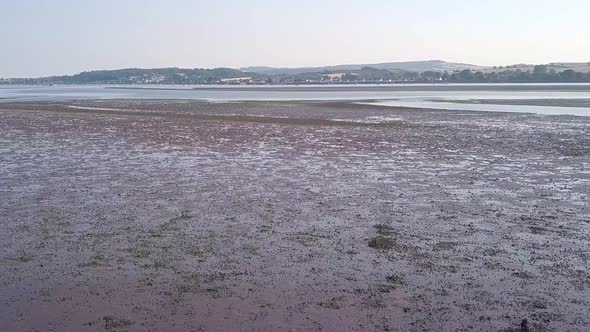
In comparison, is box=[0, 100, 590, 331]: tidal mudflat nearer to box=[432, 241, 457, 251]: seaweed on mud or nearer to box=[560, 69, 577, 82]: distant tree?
box=[432, 241, 457, 251]: seaweed on mud

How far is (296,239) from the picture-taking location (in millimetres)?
11234

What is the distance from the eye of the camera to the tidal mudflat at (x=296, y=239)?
7812 mm

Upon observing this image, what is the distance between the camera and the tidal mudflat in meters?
7.81

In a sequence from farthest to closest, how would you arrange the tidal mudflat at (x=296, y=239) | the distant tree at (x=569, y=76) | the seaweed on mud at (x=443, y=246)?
the distant tree at (x=569, y=76), the seaweed on mud at (x=443, y=246), the tidal mudflat at (x=296, y=239)

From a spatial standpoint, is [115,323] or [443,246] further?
[443,246]

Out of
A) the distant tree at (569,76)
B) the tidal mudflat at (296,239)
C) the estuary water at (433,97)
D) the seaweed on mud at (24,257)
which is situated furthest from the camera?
the distant tree at (569,76)

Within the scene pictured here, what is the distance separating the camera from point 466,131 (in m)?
31.6

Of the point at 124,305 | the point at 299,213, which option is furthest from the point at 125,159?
the point at 124,305

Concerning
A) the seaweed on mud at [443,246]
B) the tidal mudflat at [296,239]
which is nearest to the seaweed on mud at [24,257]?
the tidal mudflat at [296,239]

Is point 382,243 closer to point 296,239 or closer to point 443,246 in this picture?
point 443,246

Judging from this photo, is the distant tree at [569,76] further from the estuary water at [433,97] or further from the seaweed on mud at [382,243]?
the seaweed on mud at [382,243]

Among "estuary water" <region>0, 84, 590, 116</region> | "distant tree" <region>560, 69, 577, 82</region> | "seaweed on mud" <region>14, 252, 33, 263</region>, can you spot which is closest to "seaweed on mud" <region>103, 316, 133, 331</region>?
"seaweed on mud" <region>14, 252, 33, 263</region>

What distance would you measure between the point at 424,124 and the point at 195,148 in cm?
1587

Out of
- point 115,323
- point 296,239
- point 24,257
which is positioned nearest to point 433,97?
point 296,239
